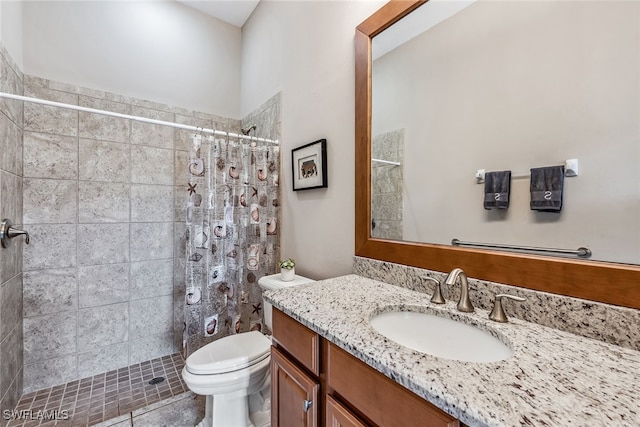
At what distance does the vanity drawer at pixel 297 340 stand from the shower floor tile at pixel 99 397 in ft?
4.37

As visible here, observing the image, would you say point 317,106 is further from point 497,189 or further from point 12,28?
point 12,28

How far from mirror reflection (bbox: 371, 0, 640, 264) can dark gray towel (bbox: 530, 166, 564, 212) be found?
0.6 inches

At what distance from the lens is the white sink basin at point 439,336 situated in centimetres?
75

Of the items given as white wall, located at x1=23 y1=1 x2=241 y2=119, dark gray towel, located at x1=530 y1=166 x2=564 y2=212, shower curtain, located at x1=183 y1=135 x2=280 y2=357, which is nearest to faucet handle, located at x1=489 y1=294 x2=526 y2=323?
dark gray towel, located at x1=530 y1=166 x2=564 y2=212

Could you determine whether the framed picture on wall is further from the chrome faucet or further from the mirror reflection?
the chrome faucet

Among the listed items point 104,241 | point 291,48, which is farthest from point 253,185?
point 104,241

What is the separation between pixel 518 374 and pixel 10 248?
2.37 metres

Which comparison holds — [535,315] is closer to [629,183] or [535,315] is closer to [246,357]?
[629,183]

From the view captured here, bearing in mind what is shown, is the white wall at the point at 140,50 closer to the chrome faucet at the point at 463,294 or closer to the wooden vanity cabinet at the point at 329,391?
the wooden vanity cabinet at the point at 329,391

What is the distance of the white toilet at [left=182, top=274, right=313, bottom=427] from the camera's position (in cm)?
129

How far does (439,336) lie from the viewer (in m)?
0.87

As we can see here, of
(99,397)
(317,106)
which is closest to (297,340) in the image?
(317,106)

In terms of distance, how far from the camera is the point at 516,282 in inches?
32.1

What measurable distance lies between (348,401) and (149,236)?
2.06 metres
